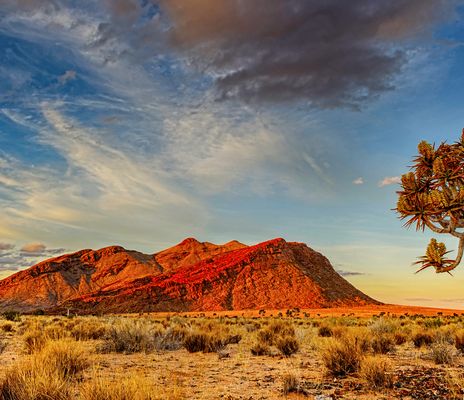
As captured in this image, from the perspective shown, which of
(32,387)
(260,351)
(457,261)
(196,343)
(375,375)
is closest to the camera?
(32,387)

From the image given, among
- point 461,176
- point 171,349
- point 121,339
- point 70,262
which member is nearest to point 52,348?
point 121,339

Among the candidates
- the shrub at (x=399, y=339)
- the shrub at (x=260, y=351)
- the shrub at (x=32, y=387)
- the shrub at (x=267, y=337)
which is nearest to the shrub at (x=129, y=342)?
the shrub at (x=260, y=351)

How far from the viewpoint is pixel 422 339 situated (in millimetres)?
15930

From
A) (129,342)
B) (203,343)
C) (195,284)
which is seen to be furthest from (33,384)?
(195,284)

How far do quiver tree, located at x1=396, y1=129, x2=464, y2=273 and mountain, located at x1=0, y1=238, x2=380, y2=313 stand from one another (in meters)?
76.1

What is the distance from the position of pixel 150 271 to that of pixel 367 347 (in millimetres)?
121246

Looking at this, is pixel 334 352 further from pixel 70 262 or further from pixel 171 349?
pixel 70 262

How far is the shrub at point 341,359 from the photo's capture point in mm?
9641

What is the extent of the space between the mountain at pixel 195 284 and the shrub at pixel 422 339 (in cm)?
7215

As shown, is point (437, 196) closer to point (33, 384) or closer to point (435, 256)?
point (435, 256)

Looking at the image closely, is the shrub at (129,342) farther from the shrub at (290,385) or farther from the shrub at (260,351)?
the shrub at (290,385)

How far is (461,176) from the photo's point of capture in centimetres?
1273

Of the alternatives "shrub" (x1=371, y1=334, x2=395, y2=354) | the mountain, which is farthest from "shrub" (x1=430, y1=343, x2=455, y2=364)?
the mountain

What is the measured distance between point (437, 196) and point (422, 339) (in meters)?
6.31
